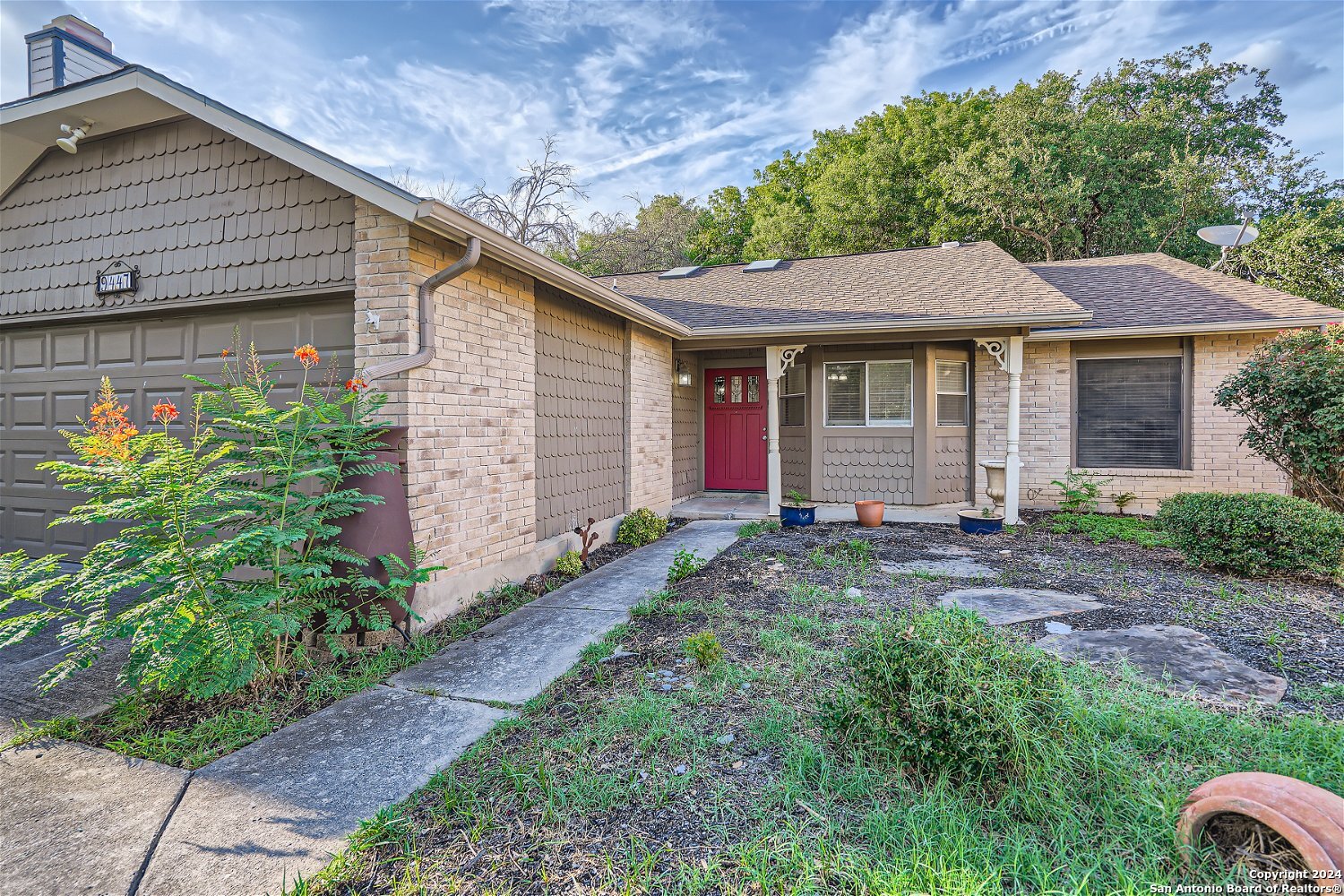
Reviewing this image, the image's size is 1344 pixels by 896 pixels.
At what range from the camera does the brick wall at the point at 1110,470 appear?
802cm

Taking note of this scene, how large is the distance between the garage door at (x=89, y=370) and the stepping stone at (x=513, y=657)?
213cm

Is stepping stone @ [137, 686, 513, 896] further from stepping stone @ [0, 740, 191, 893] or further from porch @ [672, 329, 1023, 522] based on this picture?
porch @ [672, 329, 1023, 522]

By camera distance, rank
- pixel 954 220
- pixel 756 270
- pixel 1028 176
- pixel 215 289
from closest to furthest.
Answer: pixel 215 289 → pixel 756 270 → pixel 1028 176 → pixel 954 220

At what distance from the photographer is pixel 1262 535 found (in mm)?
4758

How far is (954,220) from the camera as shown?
18.1 m

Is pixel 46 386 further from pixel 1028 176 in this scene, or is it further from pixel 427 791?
pixel 1028 176

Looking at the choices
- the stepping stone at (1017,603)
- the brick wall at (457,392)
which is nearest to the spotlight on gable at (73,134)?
the brick wall at (457,392)

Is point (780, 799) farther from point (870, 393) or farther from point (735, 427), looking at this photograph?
point (735, 427)

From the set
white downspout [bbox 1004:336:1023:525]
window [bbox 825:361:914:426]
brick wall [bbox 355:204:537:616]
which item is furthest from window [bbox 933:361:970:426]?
brick wall [bbox 355:204:537:616]

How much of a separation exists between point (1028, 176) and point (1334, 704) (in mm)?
17316

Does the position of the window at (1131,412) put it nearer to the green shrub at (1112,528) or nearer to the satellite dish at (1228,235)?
the green shrub at (1112,528)

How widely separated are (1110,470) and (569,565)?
7.66 metres

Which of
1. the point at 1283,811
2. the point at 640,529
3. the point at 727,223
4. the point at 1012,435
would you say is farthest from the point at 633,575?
the point at 727,223

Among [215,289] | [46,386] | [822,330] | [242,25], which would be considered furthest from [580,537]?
[242,25]
